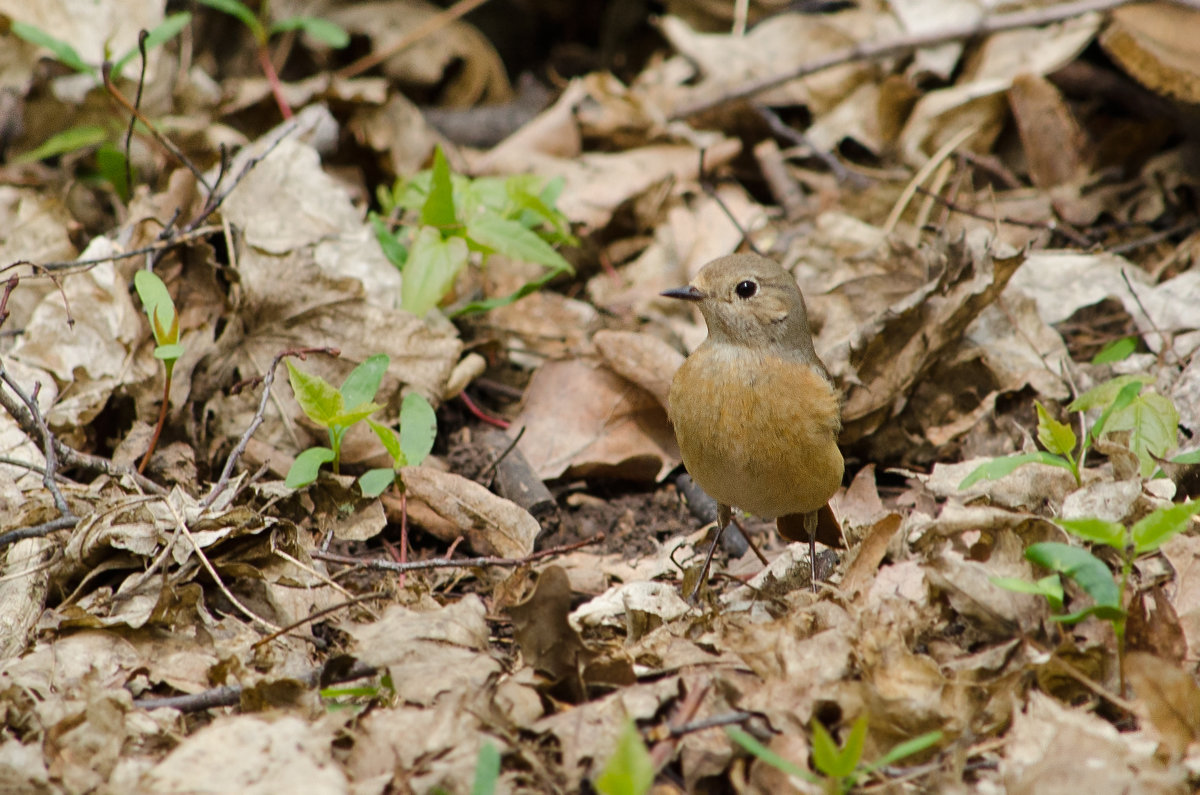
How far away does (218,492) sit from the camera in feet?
12.8

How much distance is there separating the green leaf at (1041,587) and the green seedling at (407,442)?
2.16 metres

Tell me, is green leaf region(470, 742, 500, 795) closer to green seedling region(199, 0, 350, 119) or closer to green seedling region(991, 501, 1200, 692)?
green seedling region(991, 501, 1200, 692)

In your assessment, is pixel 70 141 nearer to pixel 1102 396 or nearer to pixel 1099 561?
pixel 1102 396

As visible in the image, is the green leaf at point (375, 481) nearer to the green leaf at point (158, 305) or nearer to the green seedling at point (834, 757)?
the green leaf at point (158, 305)

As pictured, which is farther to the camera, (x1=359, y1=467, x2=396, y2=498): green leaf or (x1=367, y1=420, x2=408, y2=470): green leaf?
(x1=359, y1=467, x2=396, y2=498): green leaf

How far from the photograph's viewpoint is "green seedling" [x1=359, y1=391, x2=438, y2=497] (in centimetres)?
407

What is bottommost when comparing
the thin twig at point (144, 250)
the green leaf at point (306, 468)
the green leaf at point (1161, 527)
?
the green leaf at point (306, 468)

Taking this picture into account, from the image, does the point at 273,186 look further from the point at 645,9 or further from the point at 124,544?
the point at 645,9

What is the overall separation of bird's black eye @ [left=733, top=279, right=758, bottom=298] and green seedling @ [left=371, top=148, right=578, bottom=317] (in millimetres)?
919

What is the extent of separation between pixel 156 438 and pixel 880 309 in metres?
3.35

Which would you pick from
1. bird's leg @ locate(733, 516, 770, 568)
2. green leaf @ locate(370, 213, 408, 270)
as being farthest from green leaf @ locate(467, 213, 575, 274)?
bird's leg @ locate(733, 516, 770, 568)

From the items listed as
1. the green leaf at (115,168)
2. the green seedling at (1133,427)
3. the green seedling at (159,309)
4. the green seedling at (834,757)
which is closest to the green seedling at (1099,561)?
the green seedling at (834,757)

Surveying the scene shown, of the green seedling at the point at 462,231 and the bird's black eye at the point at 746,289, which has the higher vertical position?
the green seedling at the point at 462,231

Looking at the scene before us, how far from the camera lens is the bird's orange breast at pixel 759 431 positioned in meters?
4.11
